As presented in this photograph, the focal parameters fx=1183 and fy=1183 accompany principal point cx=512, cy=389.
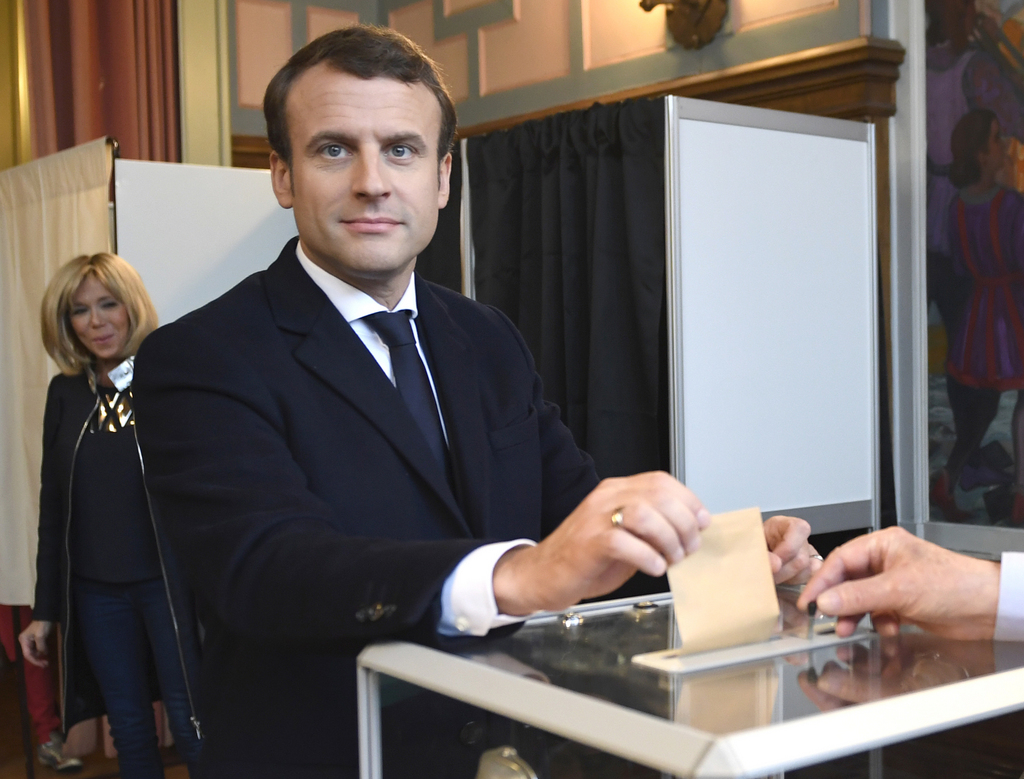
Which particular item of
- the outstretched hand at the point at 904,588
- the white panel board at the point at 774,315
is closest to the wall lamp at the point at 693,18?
the white panel board at the point at 774,315

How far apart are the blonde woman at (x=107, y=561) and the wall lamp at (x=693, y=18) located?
2.13 metres

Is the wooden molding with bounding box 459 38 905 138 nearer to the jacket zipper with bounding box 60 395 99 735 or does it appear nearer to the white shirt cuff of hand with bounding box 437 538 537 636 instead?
the jacket zipper with bounding box 60 395 99 735

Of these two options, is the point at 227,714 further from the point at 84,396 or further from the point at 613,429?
the point at 84,396

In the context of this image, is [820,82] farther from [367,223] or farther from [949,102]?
[367,223]

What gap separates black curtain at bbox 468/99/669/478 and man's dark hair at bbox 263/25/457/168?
1.68 m

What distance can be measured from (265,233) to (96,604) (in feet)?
4.58

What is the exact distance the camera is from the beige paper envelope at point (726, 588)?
93 centimetres

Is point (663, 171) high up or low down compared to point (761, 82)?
down

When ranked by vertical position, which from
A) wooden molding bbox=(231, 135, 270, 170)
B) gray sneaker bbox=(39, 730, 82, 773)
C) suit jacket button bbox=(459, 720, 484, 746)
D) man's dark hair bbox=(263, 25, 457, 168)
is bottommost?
gray sneaker bbox=(39, 730, 82, 773)

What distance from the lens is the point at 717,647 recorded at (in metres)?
0.95

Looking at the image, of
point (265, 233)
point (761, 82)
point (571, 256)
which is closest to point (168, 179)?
point (265, 233)

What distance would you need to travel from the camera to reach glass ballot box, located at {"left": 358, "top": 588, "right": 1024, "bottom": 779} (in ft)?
2.33

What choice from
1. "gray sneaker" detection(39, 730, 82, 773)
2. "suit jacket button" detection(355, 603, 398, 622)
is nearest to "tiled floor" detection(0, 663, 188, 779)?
"gray sneaker" detection(39, 730, 82, 773)

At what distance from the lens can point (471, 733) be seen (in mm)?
963
